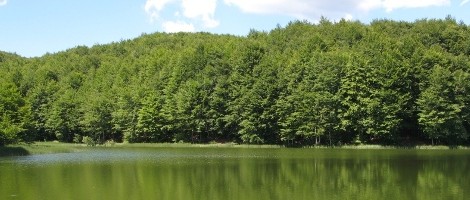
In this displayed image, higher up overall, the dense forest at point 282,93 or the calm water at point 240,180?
the dense forest at point 282,93

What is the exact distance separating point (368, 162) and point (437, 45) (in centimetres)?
4268

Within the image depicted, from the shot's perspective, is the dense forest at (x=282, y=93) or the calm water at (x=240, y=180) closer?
the calm water at (x=240, y=180)

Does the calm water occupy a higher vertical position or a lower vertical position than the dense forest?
lower

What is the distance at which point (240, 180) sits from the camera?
29719 millimetres

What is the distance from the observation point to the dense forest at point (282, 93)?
65875mm

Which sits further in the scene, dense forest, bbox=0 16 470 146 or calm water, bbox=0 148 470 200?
dense forest, bbox=0 16 470 146

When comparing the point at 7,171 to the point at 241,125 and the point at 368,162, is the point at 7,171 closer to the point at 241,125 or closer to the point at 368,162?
the point at 368,162

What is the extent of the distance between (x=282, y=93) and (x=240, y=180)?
45.0m

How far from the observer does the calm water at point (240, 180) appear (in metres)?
24.1

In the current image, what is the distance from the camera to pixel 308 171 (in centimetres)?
3491

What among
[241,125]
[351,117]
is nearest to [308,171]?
[351,117]

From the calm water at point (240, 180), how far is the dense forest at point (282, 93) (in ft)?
73.6

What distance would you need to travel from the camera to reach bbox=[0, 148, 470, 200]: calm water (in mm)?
24109

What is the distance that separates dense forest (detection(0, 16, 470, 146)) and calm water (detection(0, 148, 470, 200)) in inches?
883
